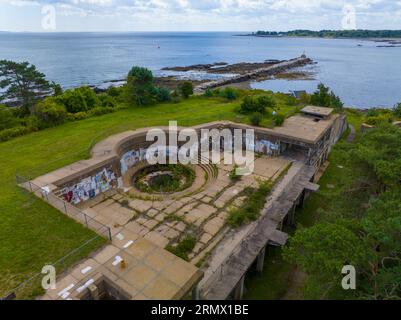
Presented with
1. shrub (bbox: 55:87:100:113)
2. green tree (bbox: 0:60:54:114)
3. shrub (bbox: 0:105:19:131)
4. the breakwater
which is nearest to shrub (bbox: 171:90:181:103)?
shrub (bbox: 55:87:100:113)

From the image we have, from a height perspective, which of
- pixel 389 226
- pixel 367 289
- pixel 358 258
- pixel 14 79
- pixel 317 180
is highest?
pixel 14 79

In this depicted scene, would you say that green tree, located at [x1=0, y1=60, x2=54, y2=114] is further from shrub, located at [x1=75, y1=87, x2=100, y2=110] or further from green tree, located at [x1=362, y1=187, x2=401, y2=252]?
green tree, located at [x1=362, y1=187, x2=401, y2=252]

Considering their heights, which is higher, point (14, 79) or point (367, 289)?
point (14, 79)

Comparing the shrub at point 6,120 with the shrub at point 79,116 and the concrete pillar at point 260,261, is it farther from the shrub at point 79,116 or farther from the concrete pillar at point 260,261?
the concrete pillar at point 260,261

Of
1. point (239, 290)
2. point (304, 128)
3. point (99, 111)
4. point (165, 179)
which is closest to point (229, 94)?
point (304, 128)

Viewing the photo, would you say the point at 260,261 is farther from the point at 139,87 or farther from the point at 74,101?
the point at 74,101

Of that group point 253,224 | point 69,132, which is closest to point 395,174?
point 253,224

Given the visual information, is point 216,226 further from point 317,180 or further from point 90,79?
point 90,79

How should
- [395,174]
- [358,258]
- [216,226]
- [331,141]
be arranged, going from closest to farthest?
[358,258]
[395,174]
[216,226]
[331,141]
